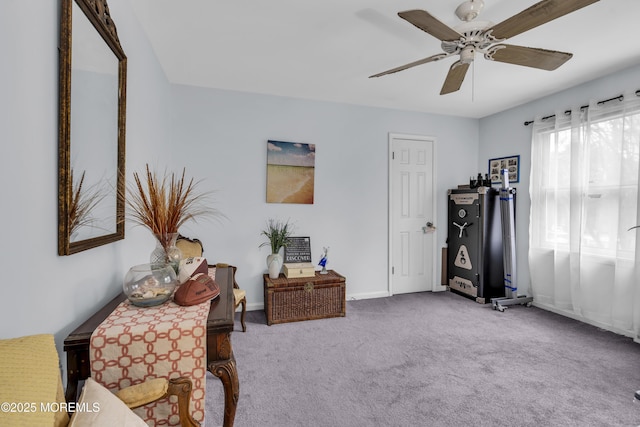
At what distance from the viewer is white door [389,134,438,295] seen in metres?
4.20

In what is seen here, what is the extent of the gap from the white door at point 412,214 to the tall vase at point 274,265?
1.61 meters

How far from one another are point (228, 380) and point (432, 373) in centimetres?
164

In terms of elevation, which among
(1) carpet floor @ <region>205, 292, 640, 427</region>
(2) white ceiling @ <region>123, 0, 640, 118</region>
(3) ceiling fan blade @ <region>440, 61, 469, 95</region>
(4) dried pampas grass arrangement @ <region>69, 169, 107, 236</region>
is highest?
(2) white ceiling @ <region>123, 0, 640, 118</region>

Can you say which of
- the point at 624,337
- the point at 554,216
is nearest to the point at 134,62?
the point at 554,216

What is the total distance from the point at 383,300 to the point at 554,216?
2247 millimetres

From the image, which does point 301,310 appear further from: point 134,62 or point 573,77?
point 573,77

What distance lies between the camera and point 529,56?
197 centimetres

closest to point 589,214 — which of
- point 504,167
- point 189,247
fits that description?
point 504,167

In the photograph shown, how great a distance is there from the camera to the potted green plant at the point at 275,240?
3.44m

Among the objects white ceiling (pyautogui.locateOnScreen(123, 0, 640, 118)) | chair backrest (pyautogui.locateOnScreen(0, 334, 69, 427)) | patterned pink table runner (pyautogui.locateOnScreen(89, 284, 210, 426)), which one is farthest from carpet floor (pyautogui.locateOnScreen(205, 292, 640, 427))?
white ceiling (pyautogui.locateOnScreen(123, 0, 640, 118))

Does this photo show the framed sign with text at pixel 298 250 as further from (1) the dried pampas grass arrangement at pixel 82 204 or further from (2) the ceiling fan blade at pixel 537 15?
(2) the ceiling fan blade at pixel 537 15

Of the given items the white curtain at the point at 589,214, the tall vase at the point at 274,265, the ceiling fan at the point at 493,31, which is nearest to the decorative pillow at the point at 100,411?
the ceiling fan at the point at 493,31

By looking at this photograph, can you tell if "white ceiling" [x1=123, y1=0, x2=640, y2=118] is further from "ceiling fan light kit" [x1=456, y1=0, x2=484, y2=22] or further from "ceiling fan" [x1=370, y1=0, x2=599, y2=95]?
"ceiling fan" [x1=370, y1=0, x2=599, y2=95]

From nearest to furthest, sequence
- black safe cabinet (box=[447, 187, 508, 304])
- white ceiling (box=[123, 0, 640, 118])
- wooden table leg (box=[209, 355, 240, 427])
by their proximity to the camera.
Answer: wooden table leg (box=[209, 355, 240, 427])
white ceiling (box=[123, 0, 640, 118])
black safe cabinet (box=[447, 187, 508, 304])
